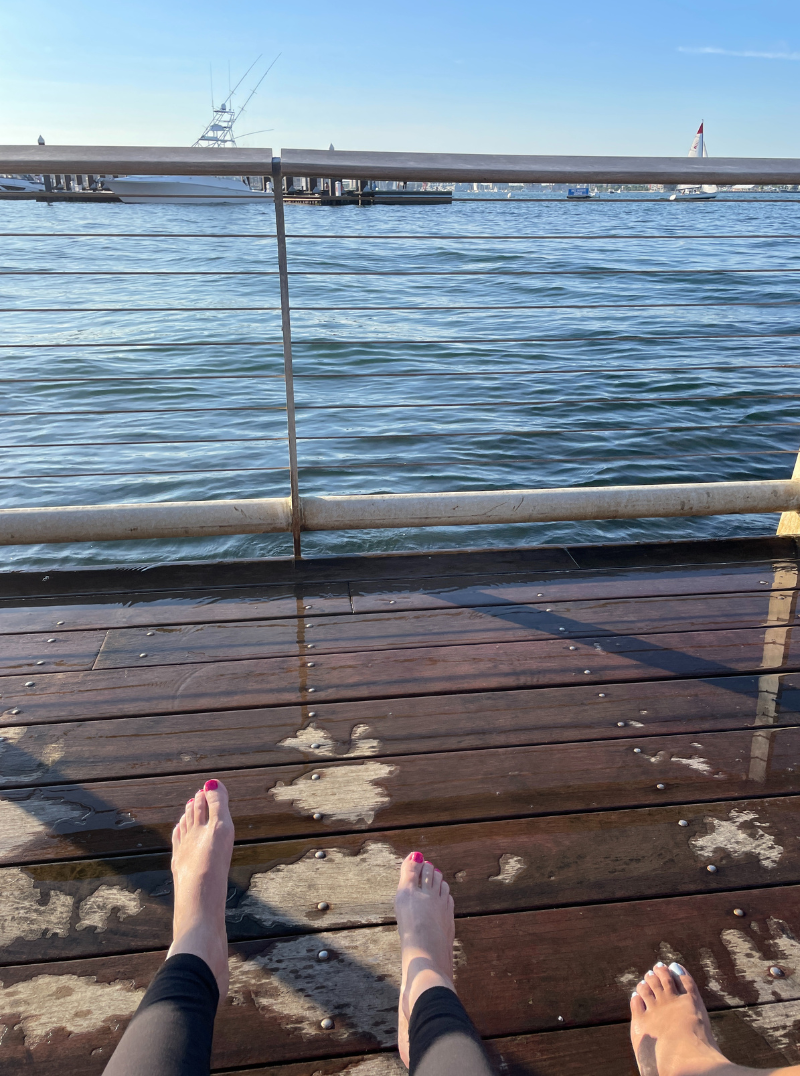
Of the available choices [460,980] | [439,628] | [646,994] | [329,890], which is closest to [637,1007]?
[646,994]

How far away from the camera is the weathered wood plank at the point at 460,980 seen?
95 cm

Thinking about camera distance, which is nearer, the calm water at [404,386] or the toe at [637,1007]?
the toe at [637,1007]

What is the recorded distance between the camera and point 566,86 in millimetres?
30016

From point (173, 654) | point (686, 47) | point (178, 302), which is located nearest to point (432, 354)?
point (178, 302)

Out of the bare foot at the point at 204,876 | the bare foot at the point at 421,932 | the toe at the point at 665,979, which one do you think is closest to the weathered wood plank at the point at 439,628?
the bare foot at the point at 204,876

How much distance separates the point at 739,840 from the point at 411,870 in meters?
0.59

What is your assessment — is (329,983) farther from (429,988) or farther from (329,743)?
(329,743)

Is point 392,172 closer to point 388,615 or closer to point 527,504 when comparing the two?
point 527,504

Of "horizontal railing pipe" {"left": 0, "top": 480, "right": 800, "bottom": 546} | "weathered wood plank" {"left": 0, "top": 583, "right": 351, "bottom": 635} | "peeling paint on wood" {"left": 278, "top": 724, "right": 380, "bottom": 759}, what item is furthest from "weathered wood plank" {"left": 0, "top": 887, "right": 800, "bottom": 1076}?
"horizontal railing pipe" {"left": 0, "top": 480, "right": 800, "bottom": 546}

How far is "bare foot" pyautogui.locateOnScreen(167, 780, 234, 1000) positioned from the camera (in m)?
1.00

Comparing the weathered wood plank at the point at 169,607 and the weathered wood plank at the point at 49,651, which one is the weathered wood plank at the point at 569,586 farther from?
the weathered wood plank at the point at 49,651

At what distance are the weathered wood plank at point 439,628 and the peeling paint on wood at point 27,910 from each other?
617 mm

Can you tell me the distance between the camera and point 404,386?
7.59 metres

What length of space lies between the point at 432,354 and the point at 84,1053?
7.68 metres
